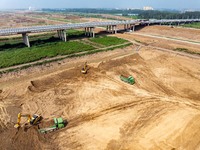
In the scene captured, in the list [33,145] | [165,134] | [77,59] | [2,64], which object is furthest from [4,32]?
[165,134]

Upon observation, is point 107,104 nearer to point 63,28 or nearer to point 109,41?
point 109,41

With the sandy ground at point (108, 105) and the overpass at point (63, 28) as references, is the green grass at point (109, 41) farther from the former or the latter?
the sandy ground at point (108, 105)

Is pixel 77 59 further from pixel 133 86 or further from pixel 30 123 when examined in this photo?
pixel 30 123

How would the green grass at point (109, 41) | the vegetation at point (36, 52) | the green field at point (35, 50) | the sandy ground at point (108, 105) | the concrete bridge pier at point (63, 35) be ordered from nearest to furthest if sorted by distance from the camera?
the sandy ground at point (108, 105)
the vegetation at point (36, 52)
the green field at point (35, 50)
the green grass at point (109, 41)
the concrete bridge pier at point (63, 35)

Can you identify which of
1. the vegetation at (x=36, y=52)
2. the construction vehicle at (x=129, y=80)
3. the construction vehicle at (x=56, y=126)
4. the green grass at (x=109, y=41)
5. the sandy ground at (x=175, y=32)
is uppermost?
the sandy ground at (x=175, y=32)

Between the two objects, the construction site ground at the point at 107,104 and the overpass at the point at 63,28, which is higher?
the overpass at the point at 63,28

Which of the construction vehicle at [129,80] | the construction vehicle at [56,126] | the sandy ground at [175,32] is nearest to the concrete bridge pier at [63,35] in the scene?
the construction vehicle at [129,80]

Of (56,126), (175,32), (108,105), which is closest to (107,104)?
(108,105)

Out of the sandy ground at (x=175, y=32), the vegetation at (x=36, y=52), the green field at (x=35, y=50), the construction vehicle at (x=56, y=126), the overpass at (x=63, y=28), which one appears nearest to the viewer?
the construction vehicle at (x=56, y=126)
